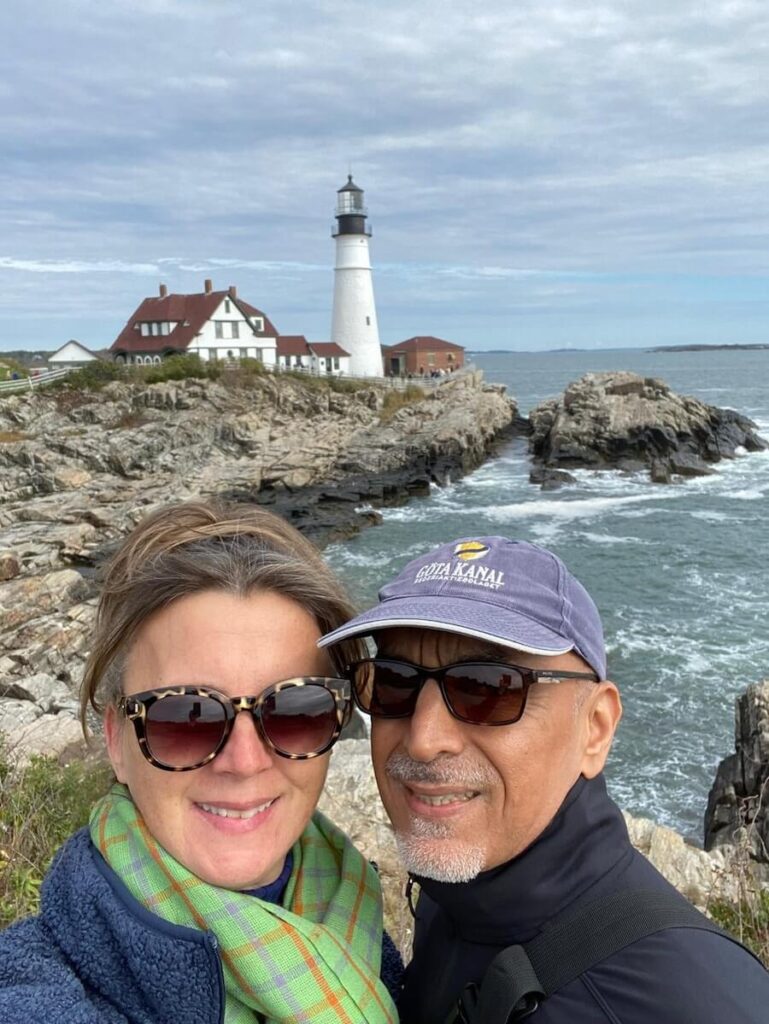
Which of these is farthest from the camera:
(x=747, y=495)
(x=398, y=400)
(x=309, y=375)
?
(x=309, y=375)

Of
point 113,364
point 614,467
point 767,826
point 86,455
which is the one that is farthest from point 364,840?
point 113,364

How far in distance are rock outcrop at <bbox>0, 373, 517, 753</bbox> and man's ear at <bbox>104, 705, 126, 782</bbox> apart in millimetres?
11231

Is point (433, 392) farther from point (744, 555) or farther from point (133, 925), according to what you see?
point (133, 925)

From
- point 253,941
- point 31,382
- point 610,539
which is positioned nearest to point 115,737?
point 253,941

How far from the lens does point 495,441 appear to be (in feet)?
150

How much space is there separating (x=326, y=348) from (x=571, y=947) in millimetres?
55879

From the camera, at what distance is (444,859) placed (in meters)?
1.79

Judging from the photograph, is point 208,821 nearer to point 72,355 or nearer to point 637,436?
point 637,436

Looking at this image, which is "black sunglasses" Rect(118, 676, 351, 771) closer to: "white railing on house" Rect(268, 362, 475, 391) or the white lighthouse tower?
"white railing on house" Rect(268, 362, 475, 391)

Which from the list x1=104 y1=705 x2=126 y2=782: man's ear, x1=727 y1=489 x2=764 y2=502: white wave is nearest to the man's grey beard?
x1=104 y1=705 x2=126 y2=782: man's ear

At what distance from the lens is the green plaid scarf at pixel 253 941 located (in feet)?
4.94

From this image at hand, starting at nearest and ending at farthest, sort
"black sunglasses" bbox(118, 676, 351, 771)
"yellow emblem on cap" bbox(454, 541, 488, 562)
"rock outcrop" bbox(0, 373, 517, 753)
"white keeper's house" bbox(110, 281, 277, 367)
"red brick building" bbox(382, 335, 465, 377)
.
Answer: "black sunglasses" bbox(118, 676, 351, 771) → "yellow emblem on cap" bbox(454, 541, 488, 562) → "rock outcrop" bbox(0, 373, 517, 753) → "white keeper's house" bbox(110, 281, 277, 367) → "red brick building" bbox(382, 335, 465, 377)

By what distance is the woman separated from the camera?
4.70 feet

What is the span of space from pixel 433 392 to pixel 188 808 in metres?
45.9
